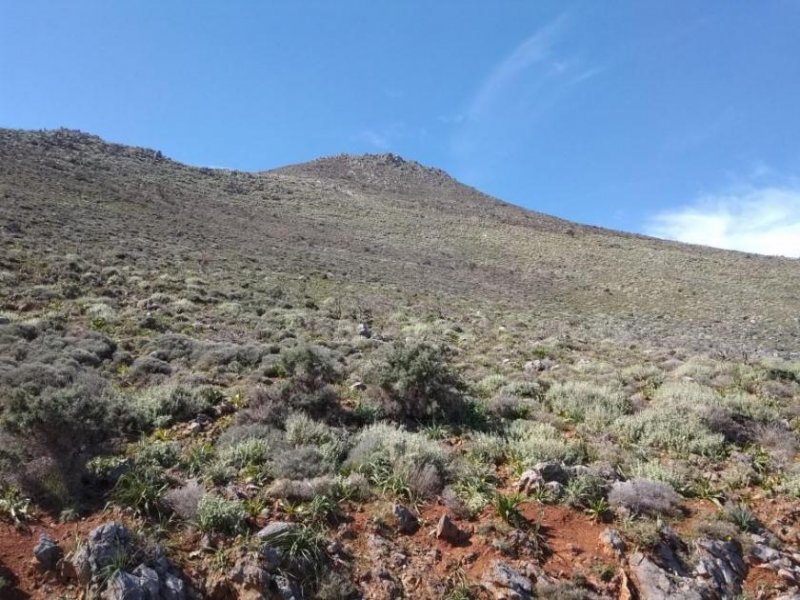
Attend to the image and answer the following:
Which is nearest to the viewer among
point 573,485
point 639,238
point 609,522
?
point 609,522

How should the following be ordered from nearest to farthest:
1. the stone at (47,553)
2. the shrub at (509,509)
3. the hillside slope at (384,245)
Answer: the stone at (47,553) → the shrub at (509,509) → the hillside slope at (384,245)

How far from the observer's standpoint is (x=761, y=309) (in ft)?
104

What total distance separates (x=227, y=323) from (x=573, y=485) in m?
11.5

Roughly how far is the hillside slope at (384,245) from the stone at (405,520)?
16243 millimetres

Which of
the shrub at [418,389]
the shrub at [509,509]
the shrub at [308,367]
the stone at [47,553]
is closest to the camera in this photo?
the stone at [47,553]

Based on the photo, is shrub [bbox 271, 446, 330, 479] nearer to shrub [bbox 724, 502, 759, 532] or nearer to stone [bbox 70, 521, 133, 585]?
stone [bbox 70, 521, 133, 585]

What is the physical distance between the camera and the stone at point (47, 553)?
5016 millimetres

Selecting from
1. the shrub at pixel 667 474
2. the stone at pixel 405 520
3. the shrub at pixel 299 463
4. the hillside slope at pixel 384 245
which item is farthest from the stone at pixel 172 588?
the hillside slope at pixel 384 245

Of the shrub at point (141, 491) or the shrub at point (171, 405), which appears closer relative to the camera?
the shrub at point (141, 491)

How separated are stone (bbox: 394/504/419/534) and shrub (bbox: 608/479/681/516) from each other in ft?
7.66

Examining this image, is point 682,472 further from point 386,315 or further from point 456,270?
point 456,270

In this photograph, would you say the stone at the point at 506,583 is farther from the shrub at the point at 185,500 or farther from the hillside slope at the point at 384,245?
the hillside slope at the point at 384,245

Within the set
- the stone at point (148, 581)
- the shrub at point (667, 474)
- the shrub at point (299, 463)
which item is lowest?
the stone at point (148, 581)

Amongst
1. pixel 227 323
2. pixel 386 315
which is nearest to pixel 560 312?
pixel 386 315
